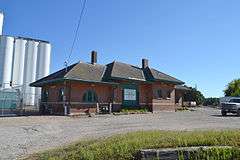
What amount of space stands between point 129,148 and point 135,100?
1040 inches

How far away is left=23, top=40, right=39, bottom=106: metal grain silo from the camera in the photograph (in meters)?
53.0

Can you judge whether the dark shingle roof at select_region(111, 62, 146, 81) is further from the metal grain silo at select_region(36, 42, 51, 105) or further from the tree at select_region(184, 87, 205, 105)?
the tree at select_region(184, 87, 205, 105)

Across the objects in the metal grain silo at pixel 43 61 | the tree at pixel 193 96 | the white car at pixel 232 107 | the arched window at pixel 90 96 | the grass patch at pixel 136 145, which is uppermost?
A: the metal grain silo at pixel 43 61

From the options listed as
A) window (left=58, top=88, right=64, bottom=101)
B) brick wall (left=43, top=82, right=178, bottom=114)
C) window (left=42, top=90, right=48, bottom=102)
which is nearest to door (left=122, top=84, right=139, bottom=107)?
brick wall (left=43, top=82, right=178, bottom=114)

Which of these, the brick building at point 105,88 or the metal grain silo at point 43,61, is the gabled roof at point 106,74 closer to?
the brick building at point 105,88

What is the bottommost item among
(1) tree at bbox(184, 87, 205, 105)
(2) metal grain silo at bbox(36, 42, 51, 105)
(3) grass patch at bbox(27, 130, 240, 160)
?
(3) grass patch at bbox(27, 130, 240, 160)

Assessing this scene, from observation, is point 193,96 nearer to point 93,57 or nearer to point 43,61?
point 43,61

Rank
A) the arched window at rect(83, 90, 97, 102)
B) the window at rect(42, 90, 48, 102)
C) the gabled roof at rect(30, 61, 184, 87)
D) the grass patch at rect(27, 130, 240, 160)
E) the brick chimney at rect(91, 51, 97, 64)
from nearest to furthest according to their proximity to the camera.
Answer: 1. the grass patch at rect(27, 130, 240, 160)
2. the gabled roof at rect(30, 61, 184, 87)
3. the arched window at rect(83, 90, 97, 102)
4. the window at rect(42, 90, 48, 102)
5. the brick chimney at rect(91, 51, 97, 64)

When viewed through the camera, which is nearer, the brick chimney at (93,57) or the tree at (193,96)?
the brick chimney at (93,57)

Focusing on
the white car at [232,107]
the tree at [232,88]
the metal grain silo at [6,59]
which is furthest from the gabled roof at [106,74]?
the tree at [232,88]

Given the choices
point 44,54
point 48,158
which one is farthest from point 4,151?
point 44,54

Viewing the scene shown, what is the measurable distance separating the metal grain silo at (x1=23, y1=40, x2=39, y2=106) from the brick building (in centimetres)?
2044

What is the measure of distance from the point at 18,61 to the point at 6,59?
2.64m

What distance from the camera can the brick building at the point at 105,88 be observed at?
28.9m
